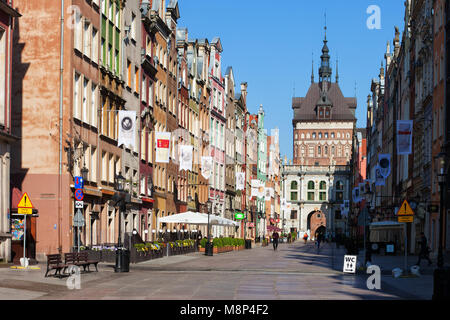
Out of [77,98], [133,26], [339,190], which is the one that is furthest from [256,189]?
[339,190]

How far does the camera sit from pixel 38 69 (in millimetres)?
40031

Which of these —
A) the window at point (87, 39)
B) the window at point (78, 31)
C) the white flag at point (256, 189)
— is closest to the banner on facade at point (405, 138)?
the window at point (87, 39)

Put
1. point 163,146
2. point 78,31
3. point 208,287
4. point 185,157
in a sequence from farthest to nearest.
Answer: point 185,157
point 163,146
point 78,31
point 208,287

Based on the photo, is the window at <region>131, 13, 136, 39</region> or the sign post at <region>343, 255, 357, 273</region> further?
the window at <region>131, 13, 136, 39</region>

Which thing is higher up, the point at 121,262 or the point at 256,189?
the point at 256,189

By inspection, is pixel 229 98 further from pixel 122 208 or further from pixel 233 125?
pixel 122 208

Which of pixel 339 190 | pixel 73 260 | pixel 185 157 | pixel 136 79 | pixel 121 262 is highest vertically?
pixel 136 79

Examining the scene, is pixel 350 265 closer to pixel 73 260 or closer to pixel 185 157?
pixel 73 260

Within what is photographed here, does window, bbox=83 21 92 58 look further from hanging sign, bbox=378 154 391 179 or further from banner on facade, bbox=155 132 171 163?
hanging sign, bbox=378 154 391 179

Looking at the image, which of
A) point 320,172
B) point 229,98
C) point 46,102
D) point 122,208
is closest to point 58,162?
point 46,102

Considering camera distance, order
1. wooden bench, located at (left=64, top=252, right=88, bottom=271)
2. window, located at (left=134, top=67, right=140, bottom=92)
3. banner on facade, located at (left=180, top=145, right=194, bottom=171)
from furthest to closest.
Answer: banner on facade, located at (left=180, top=145, right=194, bottom=171)
window, located at (left=134, top=67, right=140, bottom=92)
wooden bench, located at (left=64, top=252, right=88, bottom=271)

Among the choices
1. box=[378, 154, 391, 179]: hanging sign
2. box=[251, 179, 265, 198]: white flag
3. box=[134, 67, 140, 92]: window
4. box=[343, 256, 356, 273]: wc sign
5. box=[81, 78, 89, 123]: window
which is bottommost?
box=[343, 256, 356, 273]: wc sign

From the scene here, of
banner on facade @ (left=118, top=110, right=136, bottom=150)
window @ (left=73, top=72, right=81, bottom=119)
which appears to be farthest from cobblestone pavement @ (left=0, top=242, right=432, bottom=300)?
banner on facade @ (left=118, top=110, right=136, bottom=150)

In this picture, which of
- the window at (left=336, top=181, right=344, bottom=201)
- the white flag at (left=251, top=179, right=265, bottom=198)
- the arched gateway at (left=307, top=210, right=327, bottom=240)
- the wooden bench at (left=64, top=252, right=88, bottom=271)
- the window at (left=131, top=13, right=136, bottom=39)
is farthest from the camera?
the arched gateway at (left=307, top=210, right=327, bottom=240)
